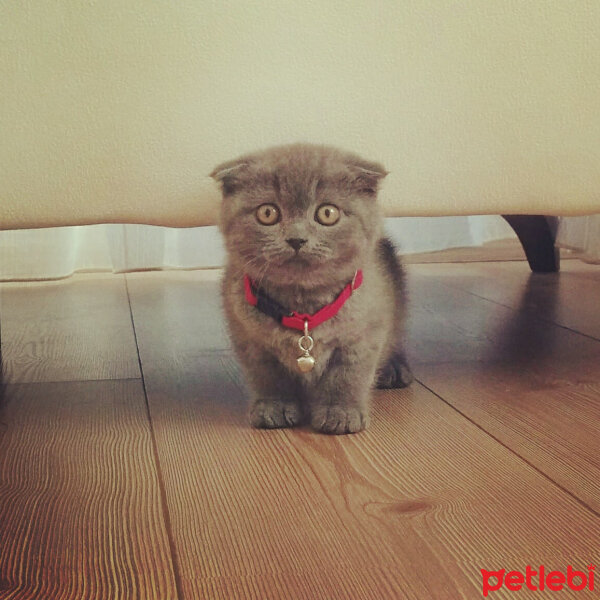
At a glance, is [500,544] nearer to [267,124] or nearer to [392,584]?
[392,584]

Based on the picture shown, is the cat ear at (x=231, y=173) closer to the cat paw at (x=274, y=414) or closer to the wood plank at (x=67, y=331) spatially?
the cat paw at (x=274, y=414)

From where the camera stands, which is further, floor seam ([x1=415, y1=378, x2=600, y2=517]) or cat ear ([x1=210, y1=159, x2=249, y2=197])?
cat ear ([x1=210, y1=159, x2=249, y2=197])

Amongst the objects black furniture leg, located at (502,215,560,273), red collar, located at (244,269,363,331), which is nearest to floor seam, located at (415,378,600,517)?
red collar, located at (244,269,363,331)

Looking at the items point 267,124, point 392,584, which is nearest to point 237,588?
point 392,584

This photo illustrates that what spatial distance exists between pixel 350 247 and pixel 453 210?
0.65 feet

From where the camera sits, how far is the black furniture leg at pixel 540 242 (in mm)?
2422

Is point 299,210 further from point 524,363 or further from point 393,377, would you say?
point 524,363

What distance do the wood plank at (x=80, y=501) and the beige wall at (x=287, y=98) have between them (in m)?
0.28

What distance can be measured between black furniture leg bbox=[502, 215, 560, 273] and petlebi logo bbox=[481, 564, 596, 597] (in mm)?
1839

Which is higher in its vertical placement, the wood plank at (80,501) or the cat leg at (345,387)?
the cat leg at (345,387)

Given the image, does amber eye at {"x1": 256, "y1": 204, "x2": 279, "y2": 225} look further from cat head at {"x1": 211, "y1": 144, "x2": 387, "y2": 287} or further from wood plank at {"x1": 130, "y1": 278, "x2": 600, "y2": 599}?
wood plank at {"x1": 130, "y1": 278, "x2": 600, "y2": 599}

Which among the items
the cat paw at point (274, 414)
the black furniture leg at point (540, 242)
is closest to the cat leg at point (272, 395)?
the cat paw at point (274, 414)

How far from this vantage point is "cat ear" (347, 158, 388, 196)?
38.9 inches

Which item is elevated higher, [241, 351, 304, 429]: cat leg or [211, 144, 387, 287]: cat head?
[211, 144, 387, 287]: cat head
